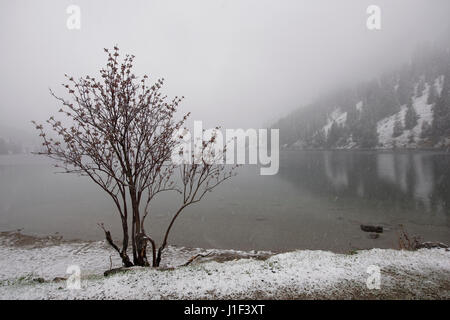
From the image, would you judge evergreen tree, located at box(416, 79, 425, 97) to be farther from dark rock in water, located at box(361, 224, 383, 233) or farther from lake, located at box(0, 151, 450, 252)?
dark rock in water, located at box(361, 224, 383, 233)

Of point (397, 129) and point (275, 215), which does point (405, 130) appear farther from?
point (275, 215)

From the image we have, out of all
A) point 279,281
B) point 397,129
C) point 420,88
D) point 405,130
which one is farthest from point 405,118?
point 279,281

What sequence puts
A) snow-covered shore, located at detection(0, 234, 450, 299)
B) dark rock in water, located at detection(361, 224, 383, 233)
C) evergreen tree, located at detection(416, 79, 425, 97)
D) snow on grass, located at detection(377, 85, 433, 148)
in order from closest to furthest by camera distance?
snow-covered shore, located at detection(0, 234, 450, 299), dark rock in water, located at detection(361, 224, 383, 233), snow on grass, located at detection(377, 85, 433, 148), evergreen tree, located at detection(416, 79, 425, 97)

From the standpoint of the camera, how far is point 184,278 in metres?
6.84

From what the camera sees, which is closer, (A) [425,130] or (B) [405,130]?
(A) [425,130]

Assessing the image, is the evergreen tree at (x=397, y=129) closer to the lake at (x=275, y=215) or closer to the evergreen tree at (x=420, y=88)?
the evergreen tree at (x=420, y=88)

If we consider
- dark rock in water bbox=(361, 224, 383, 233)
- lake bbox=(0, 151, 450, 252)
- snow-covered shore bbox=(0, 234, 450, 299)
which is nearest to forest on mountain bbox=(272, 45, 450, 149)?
lake bbox=(0, 151, 450, 252)

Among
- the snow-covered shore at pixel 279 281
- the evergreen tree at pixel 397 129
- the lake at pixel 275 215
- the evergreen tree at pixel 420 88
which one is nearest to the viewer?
the snow-covered shore at pixel 279 281

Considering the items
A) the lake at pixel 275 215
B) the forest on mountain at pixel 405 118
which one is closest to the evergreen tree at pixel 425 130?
the forest on mountain at pixel 405 118

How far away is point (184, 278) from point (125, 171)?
165 inches

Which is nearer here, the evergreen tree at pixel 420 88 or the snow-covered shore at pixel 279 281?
the snow-covered shore at pixel 279 281

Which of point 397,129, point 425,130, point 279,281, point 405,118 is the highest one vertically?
point 405,118

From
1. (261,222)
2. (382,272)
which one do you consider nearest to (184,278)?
(382,272)

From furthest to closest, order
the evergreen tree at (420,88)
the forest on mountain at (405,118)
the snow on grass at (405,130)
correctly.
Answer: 1. the evergreen tree at (420,88)
2. the snow on grass at (405,130)
3. the forest on mountain at (405,118)
